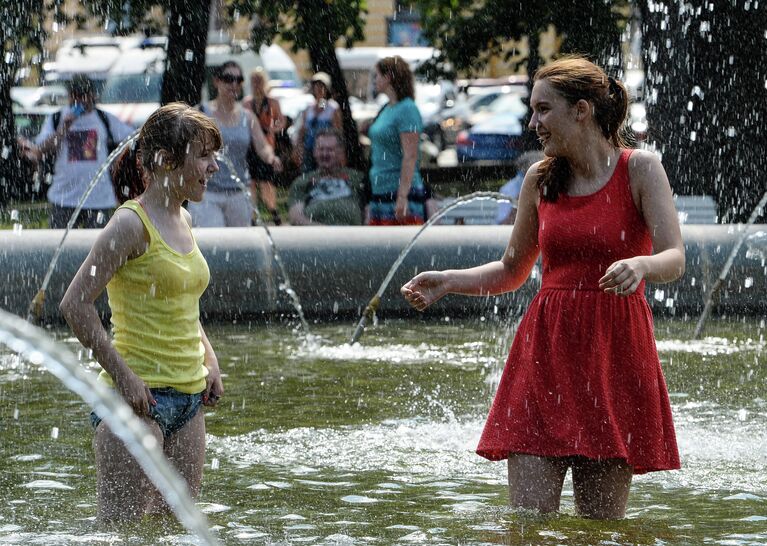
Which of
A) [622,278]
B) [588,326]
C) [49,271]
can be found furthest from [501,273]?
[49,271]

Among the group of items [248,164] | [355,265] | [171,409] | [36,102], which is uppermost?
[171,409]

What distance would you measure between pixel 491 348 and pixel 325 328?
1277 mm

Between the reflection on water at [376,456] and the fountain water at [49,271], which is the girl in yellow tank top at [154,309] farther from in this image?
the fountain water at [49,271]

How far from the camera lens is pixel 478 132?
90.5 feet

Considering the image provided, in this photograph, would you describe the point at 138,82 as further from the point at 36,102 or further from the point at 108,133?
the point at 108,133

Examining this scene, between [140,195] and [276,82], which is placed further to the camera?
[276,82]

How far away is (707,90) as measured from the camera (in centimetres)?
1338

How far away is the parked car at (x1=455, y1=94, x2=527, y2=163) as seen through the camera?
1048 inches

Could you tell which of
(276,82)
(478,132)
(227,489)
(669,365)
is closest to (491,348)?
(669,365)

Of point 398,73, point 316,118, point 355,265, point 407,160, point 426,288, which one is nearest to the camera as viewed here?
point 426,288

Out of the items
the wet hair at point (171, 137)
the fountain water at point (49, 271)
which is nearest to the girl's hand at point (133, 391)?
the wet hair at point (171, 137)

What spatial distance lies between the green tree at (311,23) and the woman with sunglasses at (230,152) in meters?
5.22

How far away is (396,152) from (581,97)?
683 cm

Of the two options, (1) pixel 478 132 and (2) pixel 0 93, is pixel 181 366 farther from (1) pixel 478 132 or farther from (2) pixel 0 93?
(1) pixel 478 132
